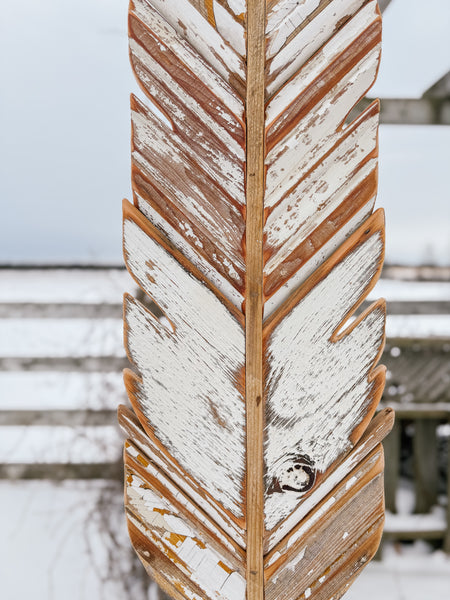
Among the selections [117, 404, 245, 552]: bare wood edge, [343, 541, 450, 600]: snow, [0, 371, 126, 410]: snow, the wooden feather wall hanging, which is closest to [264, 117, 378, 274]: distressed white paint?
the wooden feather wall hanging

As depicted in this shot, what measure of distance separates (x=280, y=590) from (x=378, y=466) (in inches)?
4.0

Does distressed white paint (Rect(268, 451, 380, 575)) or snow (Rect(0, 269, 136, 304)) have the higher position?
distressed white paint (Rect(268, 451, 380, 575))

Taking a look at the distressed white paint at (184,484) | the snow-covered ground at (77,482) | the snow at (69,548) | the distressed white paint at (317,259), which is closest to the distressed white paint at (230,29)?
the distressed white paint at (317,259)

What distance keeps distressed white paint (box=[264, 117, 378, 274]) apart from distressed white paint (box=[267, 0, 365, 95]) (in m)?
0.05

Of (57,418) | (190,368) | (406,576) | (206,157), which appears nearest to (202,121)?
(206,157)

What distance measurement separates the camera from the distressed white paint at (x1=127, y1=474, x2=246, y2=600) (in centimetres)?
27

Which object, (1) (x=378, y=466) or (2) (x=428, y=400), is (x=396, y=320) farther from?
(1) (x=378, y=466)

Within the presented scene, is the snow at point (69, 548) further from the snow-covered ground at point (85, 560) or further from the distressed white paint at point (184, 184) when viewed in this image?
the distressed white paint at point (184, 184)

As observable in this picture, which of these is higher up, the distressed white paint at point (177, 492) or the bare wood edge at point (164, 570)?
the distressed white paint at point (177, 492)

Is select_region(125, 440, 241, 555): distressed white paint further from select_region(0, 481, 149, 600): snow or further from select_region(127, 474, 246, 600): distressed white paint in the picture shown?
select_region(0, 481, 149, 600): snow

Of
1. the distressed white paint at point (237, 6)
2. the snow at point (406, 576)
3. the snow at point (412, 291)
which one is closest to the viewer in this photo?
the distressed white paint at point (237, 6)

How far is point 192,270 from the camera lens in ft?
0.79

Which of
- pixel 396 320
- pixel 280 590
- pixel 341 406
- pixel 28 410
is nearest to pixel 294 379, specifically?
pixel 341 406

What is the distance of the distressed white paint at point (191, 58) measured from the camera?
220 mm
